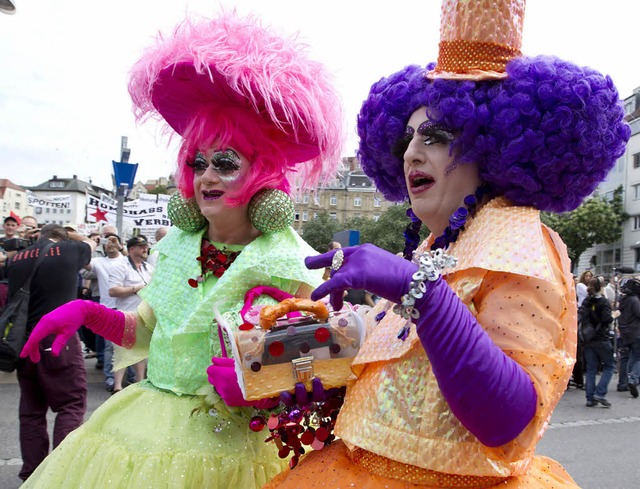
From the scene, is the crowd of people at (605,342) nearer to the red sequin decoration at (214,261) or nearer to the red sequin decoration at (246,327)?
the red sequin decoration at (214,261)

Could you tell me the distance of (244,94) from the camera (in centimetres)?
186

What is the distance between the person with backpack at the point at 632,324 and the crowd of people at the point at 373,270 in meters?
6.89

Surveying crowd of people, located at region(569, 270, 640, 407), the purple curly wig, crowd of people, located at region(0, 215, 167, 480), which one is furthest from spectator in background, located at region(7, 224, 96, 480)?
crowd of people, located at region(569, 270, 640, 407)

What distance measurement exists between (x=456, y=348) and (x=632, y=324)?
7.72 metres

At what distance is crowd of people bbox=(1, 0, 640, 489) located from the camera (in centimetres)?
108

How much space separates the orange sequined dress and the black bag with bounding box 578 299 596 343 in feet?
20.5

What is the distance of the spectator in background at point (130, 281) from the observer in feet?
19.4

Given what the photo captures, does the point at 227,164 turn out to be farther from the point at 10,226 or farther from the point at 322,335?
the point at 10,226

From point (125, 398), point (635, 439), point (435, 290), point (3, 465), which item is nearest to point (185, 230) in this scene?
point (125, 398)

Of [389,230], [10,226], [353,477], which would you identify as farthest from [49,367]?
[389,230]

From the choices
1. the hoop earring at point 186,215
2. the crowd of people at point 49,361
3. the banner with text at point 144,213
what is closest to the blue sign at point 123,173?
the banner with text at point 144,213

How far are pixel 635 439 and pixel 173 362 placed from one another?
507 centimetres

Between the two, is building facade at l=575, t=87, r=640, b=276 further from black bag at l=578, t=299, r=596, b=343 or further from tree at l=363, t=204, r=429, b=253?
black bag at l=578, t=299, r=596, b=343

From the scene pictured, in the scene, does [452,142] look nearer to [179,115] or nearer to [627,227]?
[179,115]
